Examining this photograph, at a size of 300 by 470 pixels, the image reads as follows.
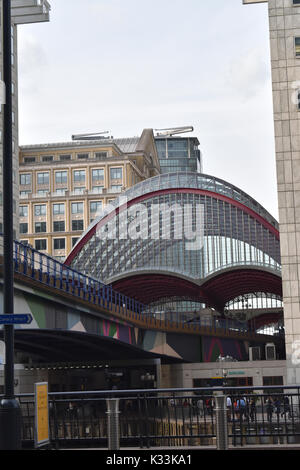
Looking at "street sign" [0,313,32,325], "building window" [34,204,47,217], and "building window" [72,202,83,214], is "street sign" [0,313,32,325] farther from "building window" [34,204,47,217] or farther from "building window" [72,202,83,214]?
"building window" [34,204,47,217]

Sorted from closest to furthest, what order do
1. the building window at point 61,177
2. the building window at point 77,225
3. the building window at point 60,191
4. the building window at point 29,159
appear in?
the building window at point 77,225 < the building window at point 60,191 < the building window at point 61,177 < the building window at point 29,159

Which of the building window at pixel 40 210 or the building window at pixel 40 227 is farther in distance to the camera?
A: the building window at pixel 40 210

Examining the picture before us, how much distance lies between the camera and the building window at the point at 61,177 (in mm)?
142500

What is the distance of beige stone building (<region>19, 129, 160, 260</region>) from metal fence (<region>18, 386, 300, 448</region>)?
116972 mm

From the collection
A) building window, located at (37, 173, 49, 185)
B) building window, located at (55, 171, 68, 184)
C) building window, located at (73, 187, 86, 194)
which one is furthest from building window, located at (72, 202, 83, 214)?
building window, located at (37, 173, 49, 185)

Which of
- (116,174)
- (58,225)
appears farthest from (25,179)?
(116,174)

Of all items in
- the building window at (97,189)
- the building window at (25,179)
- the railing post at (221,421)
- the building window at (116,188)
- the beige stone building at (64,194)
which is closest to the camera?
the railing post at (221,421)

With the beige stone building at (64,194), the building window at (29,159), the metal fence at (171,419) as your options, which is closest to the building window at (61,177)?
the beige stone building at (64,194)

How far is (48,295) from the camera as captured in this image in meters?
38.9

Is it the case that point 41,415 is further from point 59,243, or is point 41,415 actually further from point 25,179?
point 25,179

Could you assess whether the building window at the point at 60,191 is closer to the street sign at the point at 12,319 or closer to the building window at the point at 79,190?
the building window at the point at 79,190

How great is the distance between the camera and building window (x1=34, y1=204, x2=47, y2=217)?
460 feet

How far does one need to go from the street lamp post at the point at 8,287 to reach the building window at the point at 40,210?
123869 millimetres
